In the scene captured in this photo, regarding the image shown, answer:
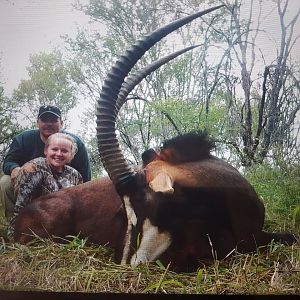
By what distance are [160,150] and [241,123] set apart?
15.6 inches

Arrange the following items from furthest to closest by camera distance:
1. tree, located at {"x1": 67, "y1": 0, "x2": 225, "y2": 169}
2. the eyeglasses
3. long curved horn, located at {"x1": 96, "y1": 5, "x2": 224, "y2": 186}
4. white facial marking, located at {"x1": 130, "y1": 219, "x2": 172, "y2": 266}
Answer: the eyeglasses → tree, located at {"x1": 67, "y1": 0, "x2": 225, "y2": 169} → long curved horn, located at {"x1": 96, "y1": 5, "x2": 224, "y2": 186} → white facial marking, located at {"x1": 130, "y1": 219, "x2": 172, "y2": 266}

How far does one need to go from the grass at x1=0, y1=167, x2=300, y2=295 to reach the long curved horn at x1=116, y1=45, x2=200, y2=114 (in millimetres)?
631

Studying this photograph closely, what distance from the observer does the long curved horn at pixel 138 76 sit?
2242 millimetres

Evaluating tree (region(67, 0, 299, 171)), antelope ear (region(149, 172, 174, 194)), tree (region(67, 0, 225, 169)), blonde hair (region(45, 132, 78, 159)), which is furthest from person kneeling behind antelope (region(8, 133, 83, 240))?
antelope ear (region(149, 172, 174, 194))

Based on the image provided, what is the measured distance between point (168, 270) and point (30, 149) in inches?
33.0

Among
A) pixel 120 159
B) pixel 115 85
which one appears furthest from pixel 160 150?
pixel 115 85

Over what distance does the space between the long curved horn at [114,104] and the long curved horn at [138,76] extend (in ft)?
0.09

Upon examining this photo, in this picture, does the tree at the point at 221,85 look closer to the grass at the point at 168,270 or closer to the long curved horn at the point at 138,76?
the long curved horn at the point at 138,76

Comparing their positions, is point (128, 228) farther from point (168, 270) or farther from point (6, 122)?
point (6, 122)

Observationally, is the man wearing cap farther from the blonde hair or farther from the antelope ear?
the antelope ear

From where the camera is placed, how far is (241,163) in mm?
2297

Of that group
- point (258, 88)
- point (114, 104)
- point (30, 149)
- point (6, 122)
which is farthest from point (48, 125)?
point (258, 88)

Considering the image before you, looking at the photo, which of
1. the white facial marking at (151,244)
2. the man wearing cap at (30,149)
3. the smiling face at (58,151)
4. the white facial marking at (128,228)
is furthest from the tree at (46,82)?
the white facial marking at (151,244)

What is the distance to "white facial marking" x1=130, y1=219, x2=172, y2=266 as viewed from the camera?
2023mm
